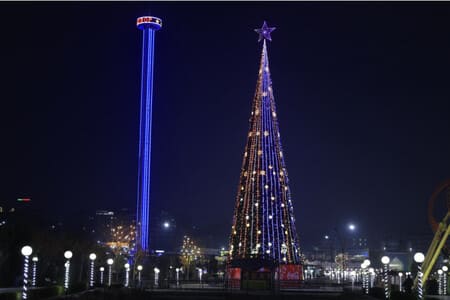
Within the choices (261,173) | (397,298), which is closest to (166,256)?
(261,173)

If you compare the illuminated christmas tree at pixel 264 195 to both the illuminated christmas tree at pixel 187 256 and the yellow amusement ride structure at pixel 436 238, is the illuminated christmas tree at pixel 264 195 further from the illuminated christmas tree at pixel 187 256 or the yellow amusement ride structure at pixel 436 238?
the illuminated christmas tree at pixel 187 256

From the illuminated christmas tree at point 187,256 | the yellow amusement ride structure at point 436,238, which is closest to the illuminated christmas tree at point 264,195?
the yellow amusement ride structure at point 436,238

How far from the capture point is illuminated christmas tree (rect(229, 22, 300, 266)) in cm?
5841

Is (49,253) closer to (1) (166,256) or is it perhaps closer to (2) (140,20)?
(2) (140,20)

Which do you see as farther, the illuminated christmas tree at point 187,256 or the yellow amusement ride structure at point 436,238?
the illuminated christmas tree at point 187,256

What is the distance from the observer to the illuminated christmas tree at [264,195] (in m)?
58.4

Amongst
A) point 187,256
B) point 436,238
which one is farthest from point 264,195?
point 187,256

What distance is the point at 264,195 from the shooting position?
58.7 m

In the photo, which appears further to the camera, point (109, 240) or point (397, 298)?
point (109, 240)

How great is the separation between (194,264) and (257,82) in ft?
231

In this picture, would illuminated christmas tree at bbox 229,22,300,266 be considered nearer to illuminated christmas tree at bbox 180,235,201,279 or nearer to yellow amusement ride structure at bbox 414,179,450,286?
yellow amusement ride structure at bbox 414,179,450,286

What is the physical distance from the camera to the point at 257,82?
60.1 meters

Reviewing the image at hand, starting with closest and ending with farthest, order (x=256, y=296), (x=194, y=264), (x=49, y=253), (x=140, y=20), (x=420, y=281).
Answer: (x=420, y=281) → (x=256, y=296) → (x=49, y=253) → (x=140, y=20) → (x=194, y=264)

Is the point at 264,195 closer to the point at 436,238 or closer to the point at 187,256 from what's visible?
the point at 436,238
